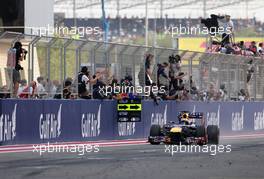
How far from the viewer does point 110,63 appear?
25.9 m

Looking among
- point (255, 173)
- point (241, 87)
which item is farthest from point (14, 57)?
point (241, 87)

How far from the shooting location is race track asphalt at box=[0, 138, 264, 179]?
43.8 feet

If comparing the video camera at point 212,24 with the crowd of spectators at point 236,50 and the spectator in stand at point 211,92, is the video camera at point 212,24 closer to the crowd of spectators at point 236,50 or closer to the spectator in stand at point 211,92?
the crowd of spectators at point 236,50

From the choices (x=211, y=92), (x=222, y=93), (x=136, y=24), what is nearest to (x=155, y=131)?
(x=211, y=92)

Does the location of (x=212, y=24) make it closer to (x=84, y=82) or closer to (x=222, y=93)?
(x=222, y=93)

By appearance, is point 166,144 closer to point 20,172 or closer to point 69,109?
point 69,109

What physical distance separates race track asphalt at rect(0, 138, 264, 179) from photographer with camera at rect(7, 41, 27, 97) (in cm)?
331

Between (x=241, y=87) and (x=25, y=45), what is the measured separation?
1332 centimetres

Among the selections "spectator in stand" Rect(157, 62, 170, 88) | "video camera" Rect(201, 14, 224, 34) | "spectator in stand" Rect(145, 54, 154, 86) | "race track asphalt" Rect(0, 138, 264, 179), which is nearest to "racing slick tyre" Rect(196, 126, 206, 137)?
"race track asphalt" Rect(0, 138, 264, 179)

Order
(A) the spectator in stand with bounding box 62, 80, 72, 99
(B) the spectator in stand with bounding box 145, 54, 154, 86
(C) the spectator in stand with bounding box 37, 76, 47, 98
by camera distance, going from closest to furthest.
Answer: (C) the spectator in stand with bounding box 37, 76, 47, 98, (A) the spectator in stand with bounding box 62, 80, 72, 99, (B) the spectator in stand with bounding box 145, 54, 154, 86

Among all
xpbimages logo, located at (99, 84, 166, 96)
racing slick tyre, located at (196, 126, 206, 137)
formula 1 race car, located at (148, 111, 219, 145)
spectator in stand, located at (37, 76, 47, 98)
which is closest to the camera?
formula 1 race car, located at (148, 111, 219, 145)

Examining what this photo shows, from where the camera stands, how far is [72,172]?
13.7 m

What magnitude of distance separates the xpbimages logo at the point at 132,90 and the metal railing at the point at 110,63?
243mm

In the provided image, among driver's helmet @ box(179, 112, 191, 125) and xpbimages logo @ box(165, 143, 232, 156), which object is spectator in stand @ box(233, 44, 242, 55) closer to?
driver's helmet @ box(179, 112, 191, 125)
